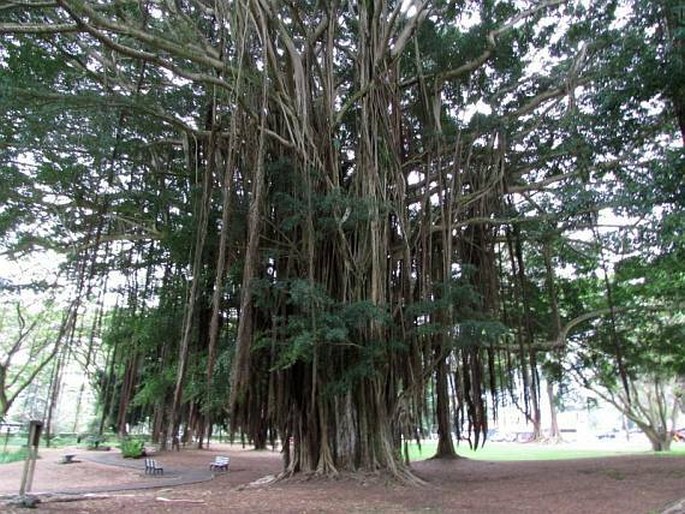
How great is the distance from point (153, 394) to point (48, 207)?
3.02 metres

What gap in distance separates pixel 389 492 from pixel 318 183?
3.32m

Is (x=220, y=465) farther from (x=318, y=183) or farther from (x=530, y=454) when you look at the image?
(x=530, y=454)

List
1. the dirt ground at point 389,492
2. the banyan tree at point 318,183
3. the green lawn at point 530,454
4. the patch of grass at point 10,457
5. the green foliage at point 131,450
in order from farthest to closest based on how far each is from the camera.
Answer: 1. the green lawn at point 530,454
2. the green foliage at point 131,450
3. the patch of grass at point 10,457
4. the banyan tree at point 318,183
5. the dirt ground at point 389,492

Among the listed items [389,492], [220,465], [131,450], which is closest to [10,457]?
[131,450]

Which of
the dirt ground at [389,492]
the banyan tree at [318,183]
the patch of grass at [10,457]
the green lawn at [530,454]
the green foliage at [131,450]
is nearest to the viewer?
the dirt ground at [389,492]

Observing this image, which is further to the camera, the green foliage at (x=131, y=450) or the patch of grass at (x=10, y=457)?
the green foliage at (x=131, y=450)

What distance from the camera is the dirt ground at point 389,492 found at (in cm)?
470

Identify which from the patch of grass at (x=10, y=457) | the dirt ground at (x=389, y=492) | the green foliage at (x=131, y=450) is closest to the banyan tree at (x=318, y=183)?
the dirt ground at (x=389, y=492)

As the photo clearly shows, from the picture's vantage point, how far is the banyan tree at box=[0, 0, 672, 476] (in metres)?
5.70

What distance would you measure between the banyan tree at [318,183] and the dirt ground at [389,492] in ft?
2.24

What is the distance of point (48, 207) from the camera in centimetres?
789

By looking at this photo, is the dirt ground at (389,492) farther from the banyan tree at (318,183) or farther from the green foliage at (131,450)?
the green foliage at (131,450)

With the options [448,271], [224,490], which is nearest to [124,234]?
[224,490]

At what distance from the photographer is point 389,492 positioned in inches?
221
